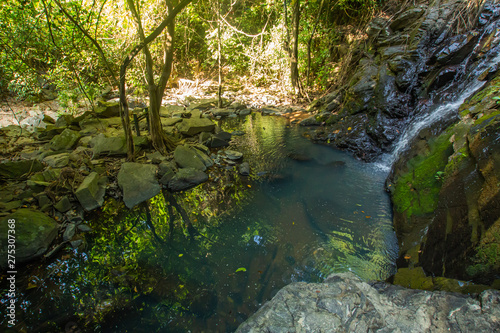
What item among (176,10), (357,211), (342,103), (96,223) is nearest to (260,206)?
(357,211)

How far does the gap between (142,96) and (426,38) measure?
1053cm

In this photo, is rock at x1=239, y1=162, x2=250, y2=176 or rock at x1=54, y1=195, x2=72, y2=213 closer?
rock at x1=54, y1=195, x2=72, y2=213

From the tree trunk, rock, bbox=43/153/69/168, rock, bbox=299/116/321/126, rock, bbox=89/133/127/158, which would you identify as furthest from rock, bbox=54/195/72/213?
the tree trunk

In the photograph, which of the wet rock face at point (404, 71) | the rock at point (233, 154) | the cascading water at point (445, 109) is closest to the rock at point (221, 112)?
the rock at point (233, 154)

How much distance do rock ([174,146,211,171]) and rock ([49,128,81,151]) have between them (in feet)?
8.56

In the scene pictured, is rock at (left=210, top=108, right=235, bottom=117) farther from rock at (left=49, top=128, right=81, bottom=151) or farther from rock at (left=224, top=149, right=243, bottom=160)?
rock at (left=49, top=128, right=81, bottom=151)

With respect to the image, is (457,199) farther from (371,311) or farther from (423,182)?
(371,311)

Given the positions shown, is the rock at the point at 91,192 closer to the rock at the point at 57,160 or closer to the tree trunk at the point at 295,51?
the rock at the point at 57,160

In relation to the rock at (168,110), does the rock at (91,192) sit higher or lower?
lower

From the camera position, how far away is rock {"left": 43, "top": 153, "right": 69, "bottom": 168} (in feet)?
16.4

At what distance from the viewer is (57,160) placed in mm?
5090

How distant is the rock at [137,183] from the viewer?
490 centimetres

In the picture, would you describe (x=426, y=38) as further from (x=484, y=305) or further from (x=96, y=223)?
(x=96, y=223)

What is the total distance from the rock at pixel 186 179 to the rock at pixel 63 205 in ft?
5.87
